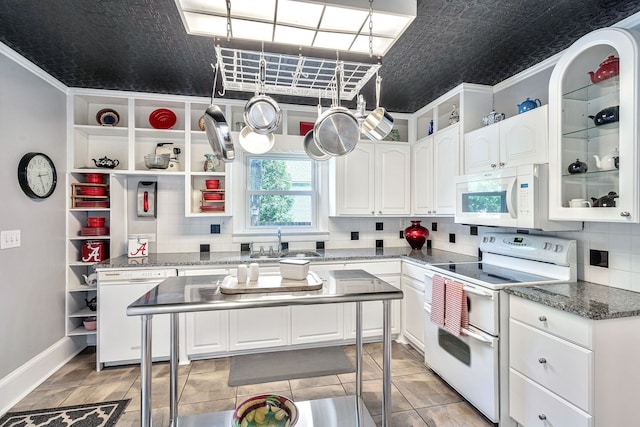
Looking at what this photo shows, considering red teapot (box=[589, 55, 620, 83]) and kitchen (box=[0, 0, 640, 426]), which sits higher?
red teapot (box=[589, 55, 620, 83])

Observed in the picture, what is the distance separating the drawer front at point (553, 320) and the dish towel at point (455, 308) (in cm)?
30

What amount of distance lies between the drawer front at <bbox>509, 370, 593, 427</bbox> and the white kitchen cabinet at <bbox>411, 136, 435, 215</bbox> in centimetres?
173

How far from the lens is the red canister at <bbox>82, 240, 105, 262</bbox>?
115 inches

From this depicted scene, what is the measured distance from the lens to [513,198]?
2152 mm

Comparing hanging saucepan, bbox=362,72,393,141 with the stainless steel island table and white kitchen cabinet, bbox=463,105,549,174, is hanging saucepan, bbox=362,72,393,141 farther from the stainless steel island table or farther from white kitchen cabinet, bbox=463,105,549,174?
white kitchen cabinet, bbox=463,105,549,174

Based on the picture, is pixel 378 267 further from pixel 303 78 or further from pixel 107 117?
pixel 107 117

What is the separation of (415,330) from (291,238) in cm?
156

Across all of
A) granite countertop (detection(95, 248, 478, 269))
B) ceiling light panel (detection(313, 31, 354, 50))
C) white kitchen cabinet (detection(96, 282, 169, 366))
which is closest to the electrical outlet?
granite countertop (detection(95, 248, 478, 269))

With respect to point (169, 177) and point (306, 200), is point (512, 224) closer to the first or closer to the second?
point (306, 200)

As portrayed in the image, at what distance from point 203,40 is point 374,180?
6.84ft

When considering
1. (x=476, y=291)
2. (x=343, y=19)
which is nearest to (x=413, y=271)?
(x=476, y=291)

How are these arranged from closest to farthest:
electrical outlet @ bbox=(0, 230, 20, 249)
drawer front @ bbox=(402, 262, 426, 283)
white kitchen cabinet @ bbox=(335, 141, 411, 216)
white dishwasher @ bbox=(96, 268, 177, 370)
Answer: electrical outlet @ bbox=(0, 230, 20, 249)
white dishwasher @ bbox=(96, 268, 177, 370)
drawer front @ bbox=(402, 262, 426, 283)
white kitchen cabinet @ bbox=(335, 141, 411, 216)

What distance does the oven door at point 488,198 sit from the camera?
7.12ft

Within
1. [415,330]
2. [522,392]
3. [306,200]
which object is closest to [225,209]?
[306,200]
